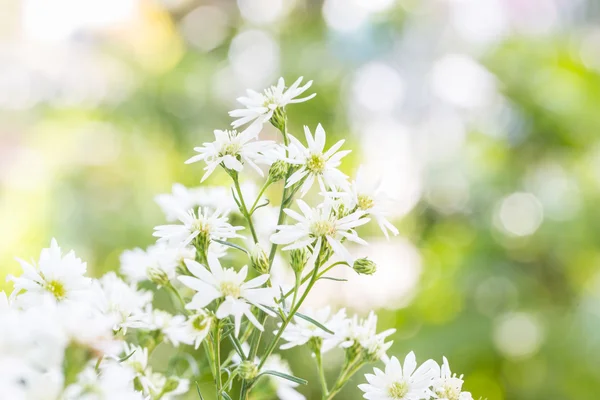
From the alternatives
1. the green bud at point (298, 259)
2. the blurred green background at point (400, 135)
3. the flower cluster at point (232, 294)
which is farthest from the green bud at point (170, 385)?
the blurred green background at point (400, 135)

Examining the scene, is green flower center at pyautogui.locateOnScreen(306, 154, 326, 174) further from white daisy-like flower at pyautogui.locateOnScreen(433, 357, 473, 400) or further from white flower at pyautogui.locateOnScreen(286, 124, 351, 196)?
white daisy-like flower at pyautogui.locateOnScreen(433, 357, 473, 400)

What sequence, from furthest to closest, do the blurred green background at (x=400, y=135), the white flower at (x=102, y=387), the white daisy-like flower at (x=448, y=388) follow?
the blurred green background at (x=400, y=135), the white daisy-like flower at (x=448, y=388), the white flower at (x=102, y=387)

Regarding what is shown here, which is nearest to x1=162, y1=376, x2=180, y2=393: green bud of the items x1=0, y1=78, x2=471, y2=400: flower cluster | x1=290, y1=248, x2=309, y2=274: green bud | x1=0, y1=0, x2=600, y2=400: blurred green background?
x1=0, y1=78, x2=471, y2=400: flower cluster

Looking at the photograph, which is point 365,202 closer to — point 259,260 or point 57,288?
point 259,260

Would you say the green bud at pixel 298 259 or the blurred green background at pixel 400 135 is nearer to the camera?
the green bud at pixel 298 259

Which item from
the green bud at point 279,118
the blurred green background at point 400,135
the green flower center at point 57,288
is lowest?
the green flower center at point 57,288

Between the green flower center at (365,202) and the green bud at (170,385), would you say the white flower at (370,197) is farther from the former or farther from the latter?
the green bud at (170,385)
